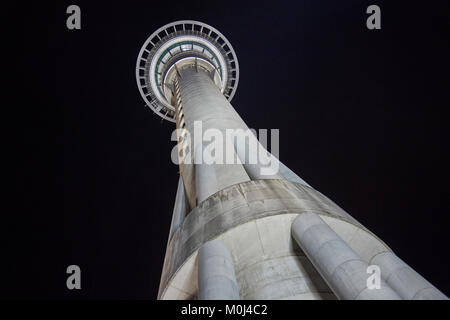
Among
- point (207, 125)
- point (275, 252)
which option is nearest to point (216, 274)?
point (275, 252)

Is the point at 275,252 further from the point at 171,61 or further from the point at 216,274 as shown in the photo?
the point at 171,61

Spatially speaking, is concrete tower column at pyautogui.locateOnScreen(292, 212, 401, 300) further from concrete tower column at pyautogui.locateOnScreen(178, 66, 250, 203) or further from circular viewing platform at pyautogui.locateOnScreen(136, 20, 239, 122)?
circular viewing platform at pyautogui.locateOnScreen(136, 20, 239, 122)

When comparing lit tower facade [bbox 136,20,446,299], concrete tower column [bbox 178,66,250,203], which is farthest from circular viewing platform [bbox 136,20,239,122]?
lit tower facade [bbox 136,20,446,299]

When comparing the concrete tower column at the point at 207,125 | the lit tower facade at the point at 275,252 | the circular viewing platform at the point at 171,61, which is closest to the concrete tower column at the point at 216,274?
the lit tower facade at the point at 275,252

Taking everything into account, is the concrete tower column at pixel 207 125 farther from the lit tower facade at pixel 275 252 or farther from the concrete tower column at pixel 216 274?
the concrete tower column at pixel 216 274
